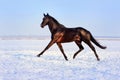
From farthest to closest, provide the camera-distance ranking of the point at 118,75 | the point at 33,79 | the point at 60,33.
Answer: the point at 60,33 < the point at 118,75 < the point at 33,79

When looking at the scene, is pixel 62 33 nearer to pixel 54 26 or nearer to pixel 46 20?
pixel 54 26

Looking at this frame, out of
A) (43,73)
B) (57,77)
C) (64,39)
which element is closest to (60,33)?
(64,39)

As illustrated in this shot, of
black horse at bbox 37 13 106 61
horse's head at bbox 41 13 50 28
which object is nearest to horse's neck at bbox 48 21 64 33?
black horse at bbox 37 13 106 61

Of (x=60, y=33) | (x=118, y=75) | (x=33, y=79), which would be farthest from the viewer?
(x=60, y=33)

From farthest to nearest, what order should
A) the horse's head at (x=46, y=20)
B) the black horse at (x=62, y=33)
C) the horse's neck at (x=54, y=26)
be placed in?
the horse's head at (x=46, y=20), the horse's neck at (x=54, y=26), the black horse at (x=62, y=33)

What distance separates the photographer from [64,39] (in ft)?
41.2

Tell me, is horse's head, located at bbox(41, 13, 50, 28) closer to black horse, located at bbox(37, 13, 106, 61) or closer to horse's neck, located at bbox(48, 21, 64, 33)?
black horse, located at bbox(37, 13, 106, 61)

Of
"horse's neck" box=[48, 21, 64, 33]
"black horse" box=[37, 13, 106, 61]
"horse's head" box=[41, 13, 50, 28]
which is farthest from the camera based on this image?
"horse's head" box=[41, 13, 50, 28]

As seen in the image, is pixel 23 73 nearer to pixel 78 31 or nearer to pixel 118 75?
pixel 118 75

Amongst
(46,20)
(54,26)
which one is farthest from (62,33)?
(46,20)

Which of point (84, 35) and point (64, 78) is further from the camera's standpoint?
point (84, 35)

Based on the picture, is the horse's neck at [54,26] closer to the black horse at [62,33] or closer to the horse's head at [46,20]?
the black horse at [62,33]

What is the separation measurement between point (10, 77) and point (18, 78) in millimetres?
239

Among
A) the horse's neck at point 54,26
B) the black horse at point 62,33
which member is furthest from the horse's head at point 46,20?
the horse's neck at point 54,26
